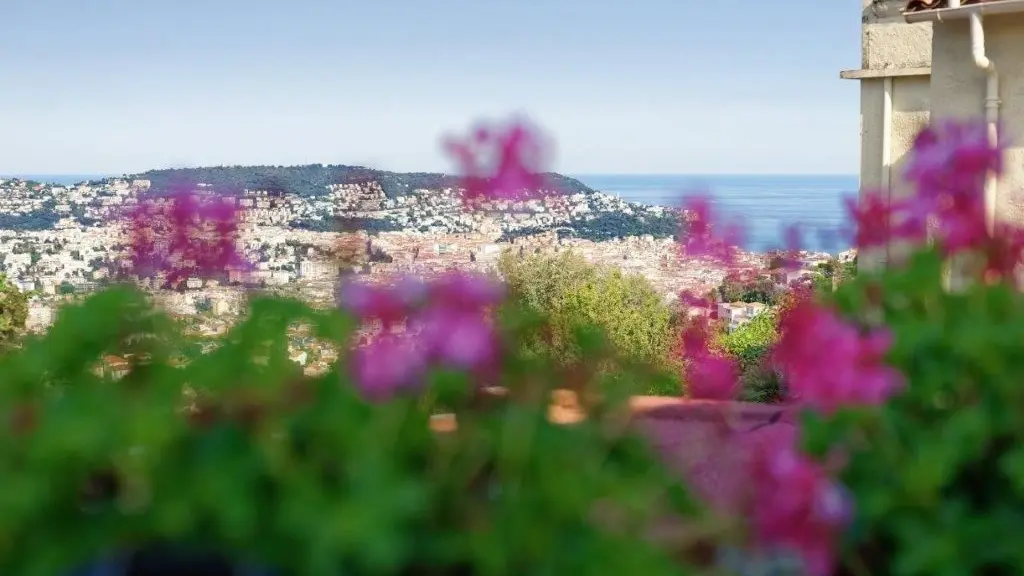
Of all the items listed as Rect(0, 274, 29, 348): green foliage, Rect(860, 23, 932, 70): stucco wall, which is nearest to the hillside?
Rect(860, 23, 932, 70): stucco wall

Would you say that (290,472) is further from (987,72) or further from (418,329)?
(987,72)

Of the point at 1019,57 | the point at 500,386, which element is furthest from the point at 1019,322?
the point at 1019,57

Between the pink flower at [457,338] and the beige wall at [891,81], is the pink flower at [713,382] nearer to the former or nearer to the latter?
the pink flower at [457,338]

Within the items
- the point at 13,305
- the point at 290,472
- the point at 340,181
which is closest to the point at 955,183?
the point at 290,472

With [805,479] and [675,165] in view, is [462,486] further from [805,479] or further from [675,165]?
[675,165]

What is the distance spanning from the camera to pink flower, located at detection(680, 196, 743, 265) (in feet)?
9.39

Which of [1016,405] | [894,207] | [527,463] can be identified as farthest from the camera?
[894,207]

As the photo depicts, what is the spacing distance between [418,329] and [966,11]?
532 cm

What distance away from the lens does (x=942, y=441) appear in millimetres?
1200

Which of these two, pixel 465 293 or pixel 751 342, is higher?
pixel 465 293

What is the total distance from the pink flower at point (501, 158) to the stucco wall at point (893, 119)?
19.9ft

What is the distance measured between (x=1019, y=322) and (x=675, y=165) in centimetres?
2637

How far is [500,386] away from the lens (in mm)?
1262

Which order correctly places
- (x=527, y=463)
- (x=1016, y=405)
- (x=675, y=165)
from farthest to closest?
(x=675, y=165) → (x=1016, y=405) → (x=527, y=463)
